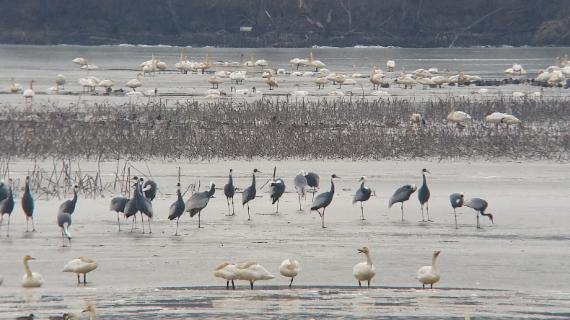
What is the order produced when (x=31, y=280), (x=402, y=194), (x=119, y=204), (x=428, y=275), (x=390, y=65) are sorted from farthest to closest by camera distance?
(x=390, y=65) < (x=402, y=194) < (x=119, y=204) < (x=428, y=275) < (x=31, y=280)

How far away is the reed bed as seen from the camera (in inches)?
794

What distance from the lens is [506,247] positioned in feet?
40.9

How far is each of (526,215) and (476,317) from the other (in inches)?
214

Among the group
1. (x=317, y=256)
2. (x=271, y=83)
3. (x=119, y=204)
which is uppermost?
(x=271, y=83)

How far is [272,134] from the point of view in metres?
21.2

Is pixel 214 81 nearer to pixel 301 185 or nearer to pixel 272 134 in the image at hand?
pixel 272 134

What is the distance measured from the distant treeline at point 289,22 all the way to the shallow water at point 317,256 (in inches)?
2777

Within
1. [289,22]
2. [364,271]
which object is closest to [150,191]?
[364,271]

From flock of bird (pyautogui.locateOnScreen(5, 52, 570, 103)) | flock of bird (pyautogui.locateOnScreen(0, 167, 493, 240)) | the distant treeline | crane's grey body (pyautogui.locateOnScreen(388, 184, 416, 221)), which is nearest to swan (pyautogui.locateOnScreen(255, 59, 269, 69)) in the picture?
flock of bird (pyautogui.locateOnScreen(5, 52, 570, 103))

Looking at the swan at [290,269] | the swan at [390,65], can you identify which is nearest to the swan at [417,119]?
the swan at [290,269]

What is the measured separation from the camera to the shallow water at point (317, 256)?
9.75 meters

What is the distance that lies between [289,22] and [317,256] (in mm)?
77149

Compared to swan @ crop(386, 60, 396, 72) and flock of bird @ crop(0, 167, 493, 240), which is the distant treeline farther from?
flock of bird @ crop(0, 167, 493, 240)

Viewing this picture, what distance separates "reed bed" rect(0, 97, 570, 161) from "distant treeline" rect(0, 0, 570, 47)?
6100 centimetres
